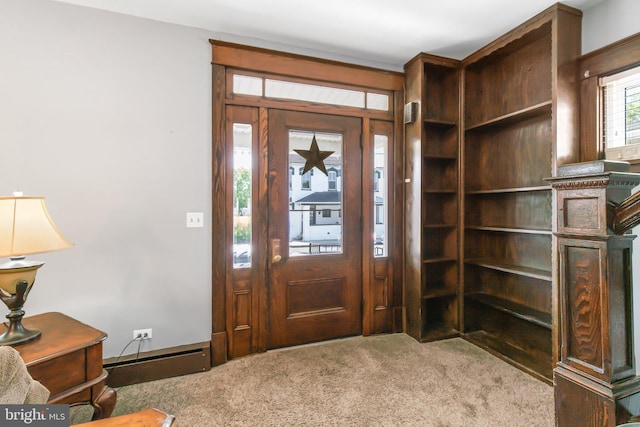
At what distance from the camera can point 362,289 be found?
3070mm

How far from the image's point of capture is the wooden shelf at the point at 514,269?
2.41 metres

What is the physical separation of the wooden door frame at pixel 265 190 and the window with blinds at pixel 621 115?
1.54 metres

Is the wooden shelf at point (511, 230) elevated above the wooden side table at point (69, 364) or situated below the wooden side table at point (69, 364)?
above

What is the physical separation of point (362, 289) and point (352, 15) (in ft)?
7.77

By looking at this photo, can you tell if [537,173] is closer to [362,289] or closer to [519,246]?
[519,246]

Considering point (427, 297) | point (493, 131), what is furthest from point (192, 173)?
point (493, 131)

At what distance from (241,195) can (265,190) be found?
21 centimetres

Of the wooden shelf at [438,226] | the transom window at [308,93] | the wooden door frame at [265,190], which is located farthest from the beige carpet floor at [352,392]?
the transom window at [308,93]

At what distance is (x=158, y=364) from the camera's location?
2.30 m

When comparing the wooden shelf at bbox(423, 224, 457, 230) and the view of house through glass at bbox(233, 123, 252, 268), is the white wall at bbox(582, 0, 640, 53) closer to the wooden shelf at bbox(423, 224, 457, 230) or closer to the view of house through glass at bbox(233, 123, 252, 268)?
the wooden shelf at bbox(423, 224, 457, 230)

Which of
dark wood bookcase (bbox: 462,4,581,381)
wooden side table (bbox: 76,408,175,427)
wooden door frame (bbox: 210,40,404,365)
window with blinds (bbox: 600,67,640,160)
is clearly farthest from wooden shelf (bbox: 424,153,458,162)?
wooden side table (bbox: 76,408,175,427)

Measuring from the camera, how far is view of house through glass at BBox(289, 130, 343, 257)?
285cm

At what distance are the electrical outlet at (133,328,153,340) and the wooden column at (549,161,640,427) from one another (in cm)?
254

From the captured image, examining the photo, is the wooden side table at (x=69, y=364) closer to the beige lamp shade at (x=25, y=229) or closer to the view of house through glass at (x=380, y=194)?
the beige lamp shade at (x=25, y=229)
